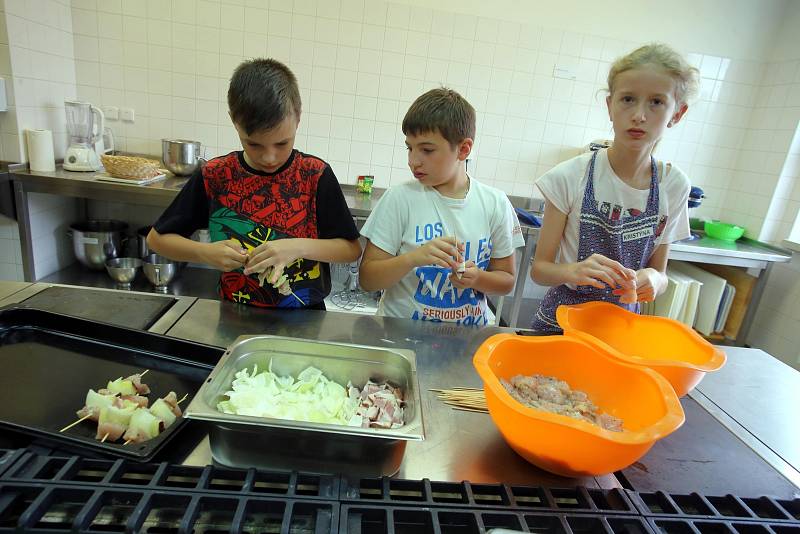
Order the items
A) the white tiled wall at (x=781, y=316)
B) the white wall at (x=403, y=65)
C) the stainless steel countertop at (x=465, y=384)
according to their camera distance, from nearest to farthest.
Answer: the stainless steel countertop at (x=465, y=384)
the white wall at (x=403, y=65)
the white tiled wall at (x=781, y=316)

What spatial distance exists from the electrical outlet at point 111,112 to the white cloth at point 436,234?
2.55 meters

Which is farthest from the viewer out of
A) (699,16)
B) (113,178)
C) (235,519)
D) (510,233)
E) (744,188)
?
(744,188)

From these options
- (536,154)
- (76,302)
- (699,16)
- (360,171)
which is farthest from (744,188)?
(76,302)

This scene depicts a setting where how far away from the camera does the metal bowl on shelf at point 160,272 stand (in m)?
2.83

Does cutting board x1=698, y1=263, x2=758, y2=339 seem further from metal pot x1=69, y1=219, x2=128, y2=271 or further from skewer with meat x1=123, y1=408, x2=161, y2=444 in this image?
metal pot x1=69, y1=219, x2=128, y2=271

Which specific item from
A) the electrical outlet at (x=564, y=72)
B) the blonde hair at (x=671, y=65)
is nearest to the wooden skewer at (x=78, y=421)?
the blonde hair at (x=671, y=65)

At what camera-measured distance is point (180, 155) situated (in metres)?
2.87

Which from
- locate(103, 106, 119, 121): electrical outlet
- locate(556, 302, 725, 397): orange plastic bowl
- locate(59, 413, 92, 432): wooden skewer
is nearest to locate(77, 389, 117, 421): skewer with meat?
locate(59, 413, 92, 432): wooden skewer

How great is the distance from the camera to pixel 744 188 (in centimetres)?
344

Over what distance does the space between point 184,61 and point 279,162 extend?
2.22 meters

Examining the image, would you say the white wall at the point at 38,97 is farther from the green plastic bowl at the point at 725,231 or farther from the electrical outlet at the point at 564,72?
the green plastic bowl at the point at 725,231

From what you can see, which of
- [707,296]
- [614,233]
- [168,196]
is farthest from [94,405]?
[707,296]

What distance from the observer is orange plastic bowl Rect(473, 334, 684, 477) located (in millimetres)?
674

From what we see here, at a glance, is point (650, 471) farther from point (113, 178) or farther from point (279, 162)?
point (113, 178)
